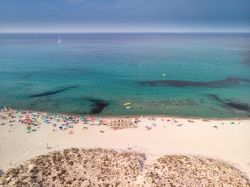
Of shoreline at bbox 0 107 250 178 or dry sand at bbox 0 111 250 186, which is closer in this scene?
dry sand at bbox 0 111 250 186

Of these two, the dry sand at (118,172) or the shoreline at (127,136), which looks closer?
the dry sand at (118,172)

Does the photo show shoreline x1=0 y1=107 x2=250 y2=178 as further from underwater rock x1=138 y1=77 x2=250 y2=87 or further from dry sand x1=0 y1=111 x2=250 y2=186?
underwater rock x1=138 y1=77 x2=250 y2=87

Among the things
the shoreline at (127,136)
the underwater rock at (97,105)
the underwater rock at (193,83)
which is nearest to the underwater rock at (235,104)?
the shoreline at (127,136)

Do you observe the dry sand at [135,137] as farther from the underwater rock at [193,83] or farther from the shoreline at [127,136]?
the underwater rock at [193,83]

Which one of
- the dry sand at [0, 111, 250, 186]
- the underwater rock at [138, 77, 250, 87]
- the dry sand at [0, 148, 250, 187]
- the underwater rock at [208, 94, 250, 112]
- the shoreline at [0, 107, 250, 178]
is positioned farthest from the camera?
the underwater rock at [138, 77, 250, 87]

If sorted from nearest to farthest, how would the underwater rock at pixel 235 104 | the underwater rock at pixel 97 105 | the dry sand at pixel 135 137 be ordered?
the dry sand at pixel 135 137 < the underwater rock at pixel 97 105 < the underwater rock at pixel 235 104

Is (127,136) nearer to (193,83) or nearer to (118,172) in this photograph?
(118,172)

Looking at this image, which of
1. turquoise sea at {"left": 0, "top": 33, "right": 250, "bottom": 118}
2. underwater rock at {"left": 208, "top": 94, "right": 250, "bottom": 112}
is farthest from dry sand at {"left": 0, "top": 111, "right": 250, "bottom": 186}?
underwater rock at {"left": 208, "top": 94, "right": 250, "bottom": 112}

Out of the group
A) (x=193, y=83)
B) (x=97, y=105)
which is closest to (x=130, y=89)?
(x=97, y=105)

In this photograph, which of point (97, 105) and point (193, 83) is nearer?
point (97, 105)
